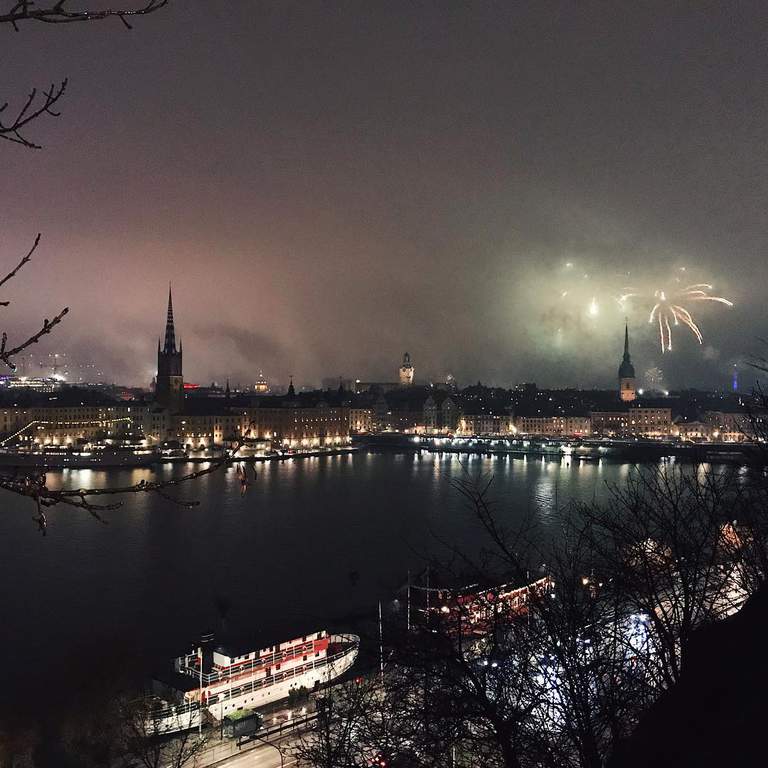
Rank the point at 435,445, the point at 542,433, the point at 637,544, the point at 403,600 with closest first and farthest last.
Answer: the point at 637,544 → the point at 403,600 → the point at 435,445 → the point at 542,433

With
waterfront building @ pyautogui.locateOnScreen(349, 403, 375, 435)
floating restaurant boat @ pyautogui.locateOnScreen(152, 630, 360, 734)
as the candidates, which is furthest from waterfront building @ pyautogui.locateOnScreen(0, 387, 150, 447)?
floating restaurant boat @ pyautogui.locateOnScreen(152, 630, 360, 734)

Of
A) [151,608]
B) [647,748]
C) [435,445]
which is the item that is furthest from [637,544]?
[435,445]

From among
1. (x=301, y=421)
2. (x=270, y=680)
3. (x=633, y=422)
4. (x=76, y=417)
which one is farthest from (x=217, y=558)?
(x=633, y=422)

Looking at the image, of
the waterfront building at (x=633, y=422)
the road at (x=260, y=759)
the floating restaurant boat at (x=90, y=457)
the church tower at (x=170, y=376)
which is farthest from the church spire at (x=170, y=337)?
the road at (x=260, y=759)

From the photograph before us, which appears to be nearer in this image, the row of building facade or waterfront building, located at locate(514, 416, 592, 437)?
the row of building facade

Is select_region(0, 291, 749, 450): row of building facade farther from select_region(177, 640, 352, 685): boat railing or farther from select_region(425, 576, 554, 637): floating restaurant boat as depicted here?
select_region(425, 576, 554, 637): floating restaurant boat

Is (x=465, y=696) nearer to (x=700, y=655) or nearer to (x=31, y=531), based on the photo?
(x=700, y=655)

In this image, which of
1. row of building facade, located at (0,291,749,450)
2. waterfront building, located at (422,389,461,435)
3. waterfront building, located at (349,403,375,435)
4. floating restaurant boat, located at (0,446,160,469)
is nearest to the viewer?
floating restaurant boat, located at (0,446,160,469)

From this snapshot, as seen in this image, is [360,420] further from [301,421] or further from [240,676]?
[240,676]
